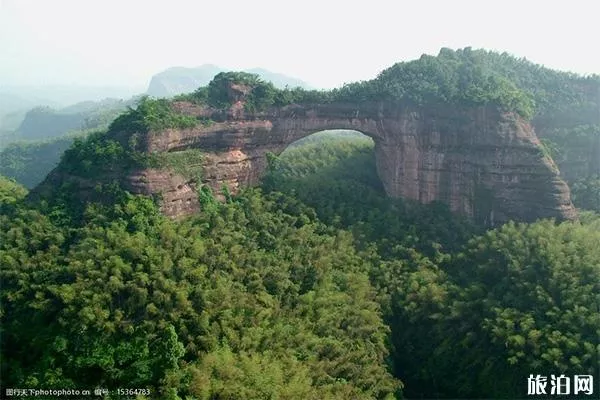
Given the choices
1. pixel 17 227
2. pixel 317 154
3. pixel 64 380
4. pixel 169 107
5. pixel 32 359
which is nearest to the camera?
pixel 64 380

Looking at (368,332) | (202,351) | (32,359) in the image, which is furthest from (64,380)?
(368,332)

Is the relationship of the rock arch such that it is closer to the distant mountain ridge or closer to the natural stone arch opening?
the natural stone arch opening

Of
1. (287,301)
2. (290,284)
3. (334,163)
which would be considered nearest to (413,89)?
(334,163)

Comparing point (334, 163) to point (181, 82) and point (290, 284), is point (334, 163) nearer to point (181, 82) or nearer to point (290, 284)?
point (290, 284)

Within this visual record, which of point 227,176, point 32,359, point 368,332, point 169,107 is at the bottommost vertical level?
point 368,332

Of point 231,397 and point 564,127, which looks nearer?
point 231,397

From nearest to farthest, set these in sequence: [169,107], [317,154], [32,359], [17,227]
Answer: [32,359] → [17,227] → [169,107] → [317,154]

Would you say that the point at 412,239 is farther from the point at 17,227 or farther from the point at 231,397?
the point at 17,227
